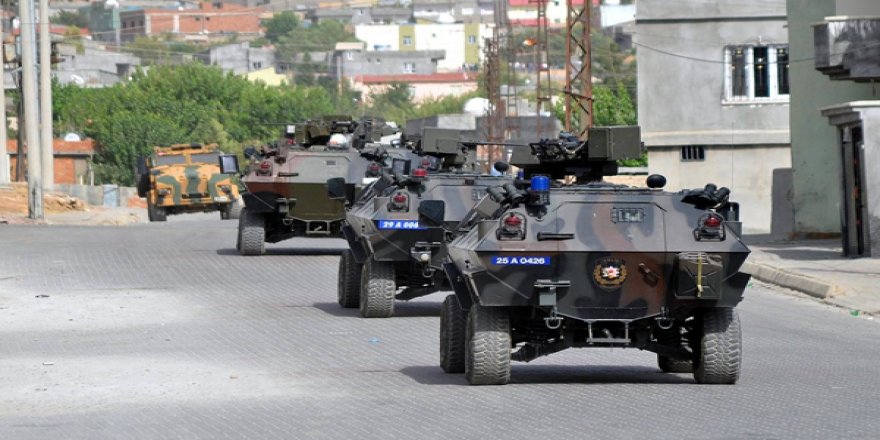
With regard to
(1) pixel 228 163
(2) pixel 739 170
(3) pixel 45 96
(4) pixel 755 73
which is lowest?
(2) pixel 739 170

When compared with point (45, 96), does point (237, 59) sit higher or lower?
higher

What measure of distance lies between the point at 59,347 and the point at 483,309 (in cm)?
538

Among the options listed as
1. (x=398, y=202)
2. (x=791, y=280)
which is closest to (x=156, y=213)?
(x=791, y=280)

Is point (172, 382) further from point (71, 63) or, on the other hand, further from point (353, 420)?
point (71, 63)

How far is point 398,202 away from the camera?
18984 mm

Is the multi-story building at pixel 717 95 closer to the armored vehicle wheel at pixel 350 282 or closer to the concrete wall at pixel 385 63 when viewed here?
the armored vehicle wheel at pixel 350 282

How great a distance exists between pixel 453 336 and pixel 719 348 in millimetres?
1946

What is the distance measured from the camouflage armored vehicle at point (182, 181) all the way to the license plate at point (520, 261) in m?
35.0

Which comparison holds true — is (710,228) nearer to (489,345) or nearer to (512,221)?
(512,221)

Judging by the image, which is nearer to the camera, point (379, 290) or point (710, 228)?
point (710, 228)

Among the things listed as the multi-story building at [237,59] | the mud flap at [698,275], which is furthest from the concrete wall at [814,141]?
the multi-story building at [237,59]

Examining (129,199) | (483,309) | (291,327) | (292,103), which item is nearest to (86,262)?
(291,327)

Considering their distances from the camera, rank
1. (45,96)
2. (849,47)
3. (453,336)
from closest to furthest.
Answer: (453,336) < (849,47) < (45,96)

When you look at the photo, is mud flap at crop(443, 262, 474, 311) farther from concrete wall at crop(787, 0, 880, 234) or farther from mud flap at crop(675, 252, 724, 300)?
concrete wall at crop(787, 0, 880, 234)
